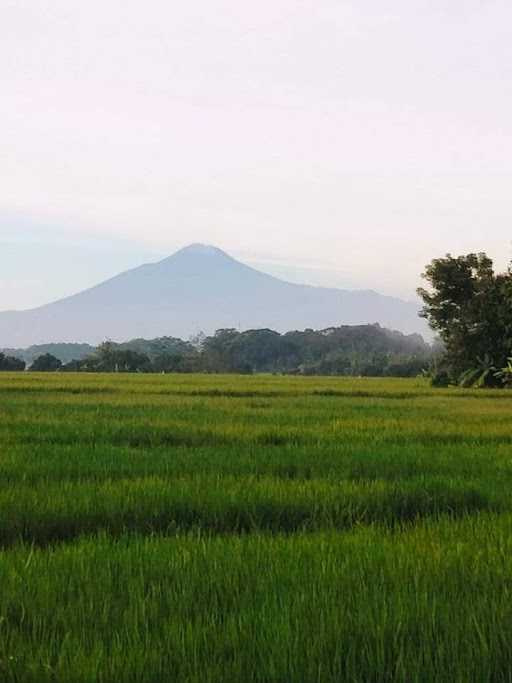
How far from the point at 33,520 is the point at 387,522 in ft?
5.86

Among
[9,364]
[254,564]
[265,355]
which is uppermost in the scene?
[265,355]

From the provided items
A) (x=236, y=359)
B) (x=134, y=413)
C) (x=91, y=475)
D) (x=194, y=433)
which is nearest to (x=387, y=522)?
(x=91, y=475)

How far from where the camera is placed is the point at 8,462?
575 cm

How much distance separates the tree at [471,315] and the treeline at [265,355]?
76.4 feet

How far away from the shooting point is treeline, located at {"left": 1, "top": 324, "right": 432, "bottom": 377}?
5284 cm

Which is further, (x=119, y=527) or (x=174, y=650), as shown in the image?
(x=119, y=527)

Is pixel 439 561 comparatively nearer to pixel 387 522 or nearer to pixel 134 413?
pixel 387 522

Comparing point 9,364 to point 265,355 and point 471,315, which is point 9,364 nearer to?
point 265,355

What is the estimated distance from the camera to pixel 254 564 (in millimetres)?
3027

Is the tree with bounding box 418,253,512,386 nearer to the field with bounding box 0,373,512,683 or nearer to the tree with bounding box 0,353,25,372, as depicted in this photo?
the field with bounding box 0,373,512,683

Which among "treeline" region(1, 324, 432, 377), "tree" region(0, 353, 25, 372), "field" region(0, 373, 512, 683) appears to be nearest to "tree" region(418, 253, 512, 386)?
"field" region(0, 373, 512, 683)

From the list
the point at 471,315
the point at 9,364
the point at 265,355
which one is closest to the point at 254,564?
the point at 471,315

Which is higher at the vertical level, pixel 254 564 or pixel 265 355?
pixel 265 355

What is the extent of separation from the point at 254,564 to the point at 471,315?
77.9ft
